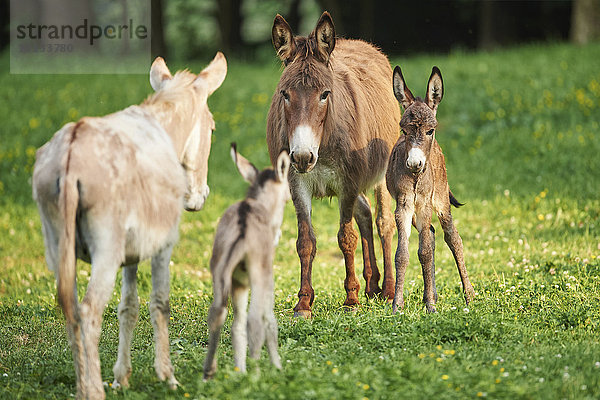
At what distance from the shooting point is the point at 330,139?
22.6 ft

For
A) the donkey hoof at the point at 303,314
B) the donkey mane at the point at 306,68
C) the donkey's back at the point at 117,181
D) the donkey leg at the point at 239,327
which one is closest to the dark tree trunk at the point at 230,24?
the donkey mane at the point at 306,68

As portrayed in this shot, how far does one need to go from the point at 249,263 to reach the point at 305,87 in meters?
2.43

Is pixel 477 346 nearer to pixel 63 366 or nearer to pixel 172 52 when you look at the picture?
pixel 63 366

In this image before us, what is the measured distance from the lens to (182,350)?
5.74m

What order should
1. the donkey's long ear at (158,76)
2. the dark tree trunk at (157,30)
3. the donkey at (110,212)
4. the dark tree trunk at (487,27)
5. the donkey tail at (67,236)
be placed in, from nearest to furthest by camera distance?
1. the donkey tail at (67,236)
2. the donkey at (110,212)
3. the donkey's long ear at (158,76)
4. the dark tree trunk at (157,30)
5. the dark tree trunk at (487,27)

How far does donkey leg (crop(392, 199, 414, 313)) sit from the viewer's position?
6.28m

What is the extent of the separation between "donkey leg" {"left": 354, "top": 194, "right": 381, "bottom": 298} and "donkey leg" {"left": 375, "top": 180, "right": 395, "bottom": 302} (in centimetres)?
12

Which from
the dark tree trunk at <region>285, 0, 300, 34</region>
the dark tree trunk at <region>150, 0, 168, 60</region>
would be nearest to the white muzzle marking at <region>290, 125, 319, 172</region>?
the dark tree trunk at <region>150, 0, 168, 60</region>

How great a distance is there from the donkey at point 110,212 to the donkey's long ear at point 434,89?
224 centimetres

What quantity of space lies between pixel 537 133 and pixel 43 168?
1104 centimetres

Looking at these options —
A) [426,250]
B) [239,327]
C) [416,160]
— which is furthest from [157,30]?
[239,327]

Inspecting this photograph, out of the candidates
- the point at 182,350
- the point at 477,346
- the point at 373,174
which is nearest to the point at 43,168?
the point at 182,350

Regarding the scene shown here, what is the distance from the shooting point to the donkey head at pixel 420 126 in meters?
6.00

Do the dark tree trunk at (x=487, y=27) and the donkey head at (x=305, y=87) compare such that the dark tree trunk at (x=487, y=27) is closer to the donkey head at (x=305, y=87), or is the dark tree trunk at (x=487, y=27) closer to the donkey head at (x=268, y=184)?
the donkey head at (x=305, y=87)
